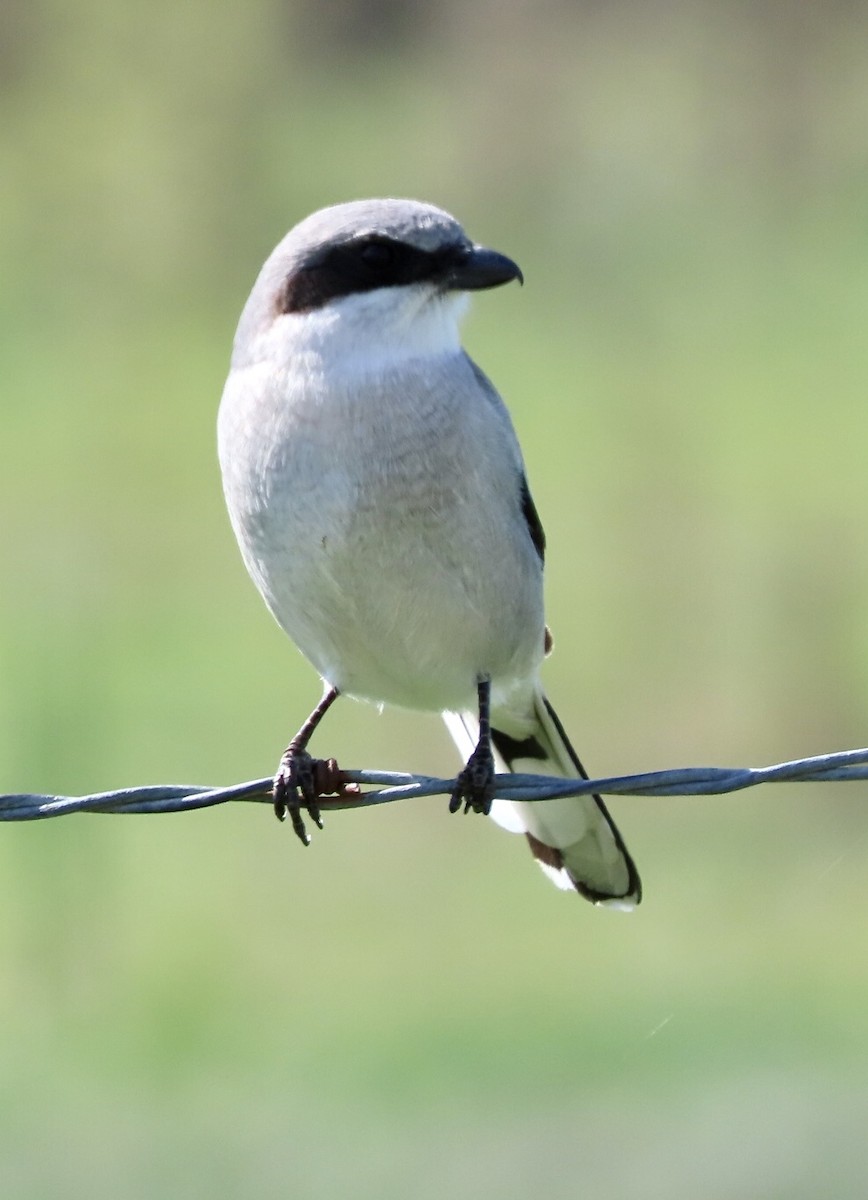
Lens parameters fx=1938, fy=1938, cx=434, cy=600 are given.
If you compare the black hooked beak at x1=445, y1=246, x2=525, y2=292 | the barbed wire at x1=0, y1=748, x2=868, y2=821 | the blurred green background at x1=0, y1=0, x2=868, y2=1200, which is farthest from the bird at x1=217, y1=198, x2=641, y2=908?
the blurred green background at x1=0, y1=0, x2=868, y2=1200

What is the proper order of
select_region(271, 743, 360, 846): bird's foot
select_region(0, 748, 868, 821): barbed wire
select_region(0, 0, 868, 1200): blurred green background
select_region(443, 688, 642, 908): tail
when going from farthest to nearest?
select_region(0, 0, 868, 1200): blurred green background < select_region(443, 688, 642, 908): tail < select_region(271, 743, 360, 846): bird's foot < select_region(0, 748, 868, 821): barbed wire

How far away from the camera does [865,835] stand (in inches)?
380

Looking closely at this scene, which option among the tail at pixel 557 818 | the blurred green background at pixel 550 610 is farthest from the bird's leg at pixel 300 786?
the blurred green background at pixel 550 610

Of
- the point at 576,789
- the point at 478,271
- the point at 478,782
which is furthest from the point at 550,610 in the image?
the point at 576,789

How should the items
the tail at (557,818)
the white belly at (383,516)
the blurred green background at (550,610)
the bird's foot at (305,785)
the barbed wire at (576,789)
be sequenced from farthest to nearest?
the blurred green background at (550,610), the tail at (557,818), the bird's foot at (305,785), the white belly at (383,516), the barbed wire at (576,789)

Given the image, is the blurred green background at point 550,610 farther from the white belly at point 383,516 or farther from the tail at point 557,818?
the white belly at point 383,516

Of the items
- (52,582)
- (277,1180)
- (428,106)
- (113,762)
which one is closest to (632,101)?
(428,106)

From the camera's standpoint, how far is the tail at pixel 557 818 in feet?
15.4

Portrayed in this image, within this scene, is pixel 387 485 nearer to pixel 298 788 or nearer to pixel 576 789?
pixel 298 788

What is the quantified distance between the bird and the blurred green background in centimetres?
321

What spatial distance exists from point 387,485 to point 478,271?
0.59m

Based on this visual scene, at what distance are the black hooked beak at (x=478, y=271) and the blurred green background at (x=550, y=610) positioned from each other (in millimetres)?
3892

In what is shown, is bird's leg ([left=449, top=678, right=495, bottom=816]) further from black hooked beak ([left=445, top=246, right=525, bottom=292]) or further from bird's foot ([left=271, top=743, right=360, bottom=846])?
black hooked beak ([left=445, top=246, right=525, bottom=292])

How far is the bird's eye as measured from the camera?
443cm
